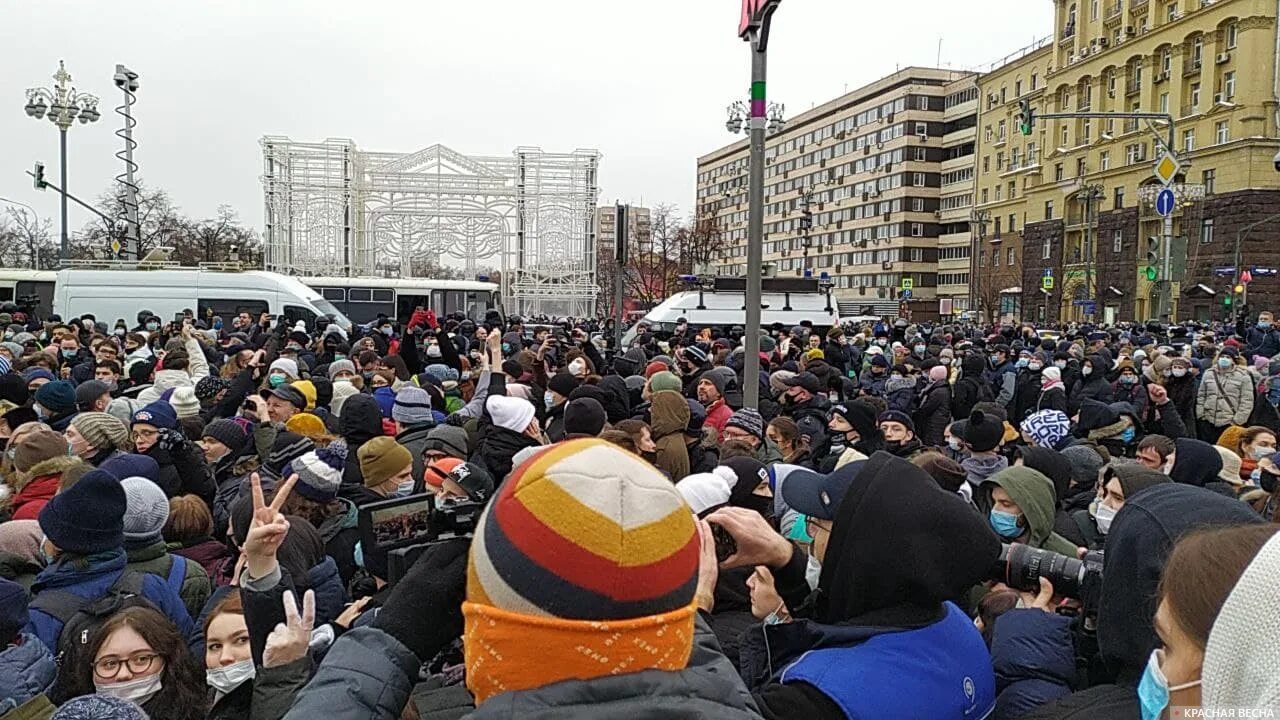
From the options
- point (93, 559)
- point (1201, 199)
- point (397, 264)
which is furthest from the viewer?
point (1201, 199)

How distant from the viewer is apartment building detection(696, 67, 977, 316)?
84.9 metres

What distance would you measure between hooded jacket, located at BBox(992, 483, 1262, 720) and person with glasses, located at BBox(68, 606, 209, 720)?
2.43 metres

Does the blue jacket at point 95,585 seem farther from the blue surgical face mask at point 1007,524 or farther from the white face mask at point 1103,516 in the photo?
the white face mask at point 1103,516

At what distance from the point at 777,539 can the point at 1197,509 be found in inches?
40.4

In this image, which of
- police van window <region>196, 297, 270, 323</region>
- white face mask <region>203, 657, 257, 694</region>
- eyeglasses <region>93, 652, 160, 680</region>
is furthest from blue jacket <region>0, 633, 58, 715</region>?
police van window <region>196, 297, 270, 323</region>

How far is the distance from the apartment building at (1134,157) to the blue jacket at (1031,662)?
160 feet

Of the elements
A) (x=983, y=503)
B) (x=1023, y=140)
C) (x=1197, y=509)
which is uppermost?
(x=1023, y=140)

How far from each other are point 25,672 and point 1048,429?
6.35 m

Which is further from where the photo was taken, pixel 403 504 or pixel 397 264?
pixel 397 264

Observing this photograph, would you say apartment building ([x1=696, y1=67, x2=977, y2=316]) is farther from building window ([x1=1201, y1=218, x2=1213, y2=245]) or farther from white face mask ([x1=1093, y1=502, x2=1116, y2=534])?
white face mask ([x1=1093, y1=502, x2=1116, y2=534])

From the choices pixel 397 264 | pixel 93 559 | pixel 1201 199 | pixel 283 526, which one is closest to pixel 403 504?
pixel 283 526

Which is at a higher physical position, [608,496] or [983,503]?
[608,496]

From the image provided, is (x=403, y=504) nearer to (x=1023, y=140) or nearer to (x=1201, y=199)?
(x=1201, y=199)

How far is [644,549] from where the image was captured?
1.43m
